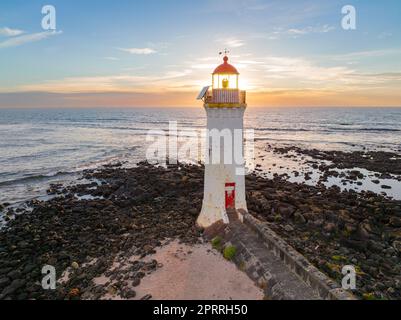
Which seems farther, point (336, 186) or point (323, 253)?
point (336, 186)

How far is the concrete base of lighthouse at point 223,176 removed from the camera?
388 inches

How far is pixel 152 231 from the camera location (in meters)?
11.7

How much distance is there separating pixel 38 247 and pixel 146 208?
4.91 metres

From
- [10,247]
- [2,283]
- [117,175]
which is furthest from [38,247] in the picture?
[117,175]

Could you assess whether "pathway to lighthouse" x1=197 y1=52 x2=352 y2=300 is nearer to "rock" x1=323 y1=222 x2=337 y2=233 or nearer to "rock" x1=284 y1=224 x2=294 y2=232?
"rock" x1=284 y1=224 x2=294 y2=232

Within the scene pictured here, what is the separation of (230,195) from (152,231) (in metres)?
3.22

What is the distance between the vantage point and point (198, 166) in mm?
25953

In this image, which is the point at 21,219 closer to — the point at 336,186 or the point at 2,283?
the point at 2,283

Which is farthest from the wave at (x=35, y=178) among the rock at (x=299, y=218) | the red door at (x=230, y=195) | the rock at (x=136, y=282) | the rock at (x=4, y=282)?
the rock at (x=299, y=218)

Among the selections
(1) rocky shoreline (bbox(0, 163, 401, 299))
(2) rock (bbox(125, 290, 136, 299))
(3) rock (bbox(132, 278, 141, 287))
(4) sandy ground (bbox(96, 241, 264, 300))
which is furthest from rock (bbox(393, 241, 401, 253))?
(2) rock (bbox(125, 290, 136, 299))

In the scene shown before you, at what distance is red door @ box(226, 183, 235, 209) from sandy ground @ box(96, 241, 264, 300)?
153cm

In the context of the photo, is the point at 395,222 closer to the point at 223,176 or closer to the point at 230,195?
the point at 230,195

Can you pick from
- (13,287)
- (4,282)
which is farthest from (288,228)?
(4,282)

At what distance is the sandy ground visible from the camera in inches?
311
